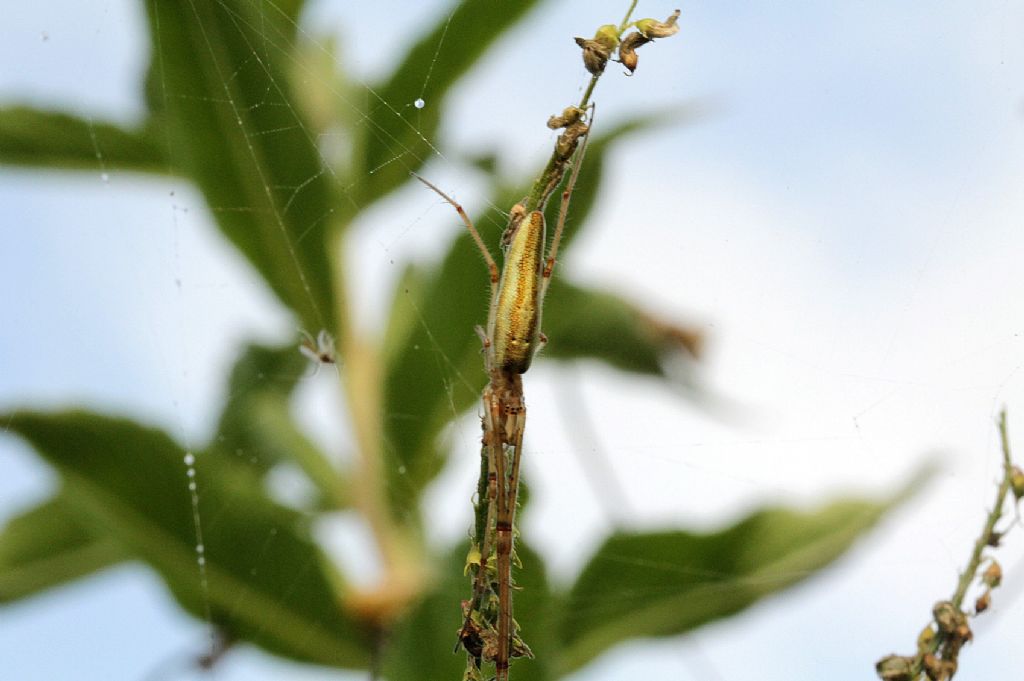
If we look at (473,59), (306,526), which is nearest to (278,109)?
(473,59)

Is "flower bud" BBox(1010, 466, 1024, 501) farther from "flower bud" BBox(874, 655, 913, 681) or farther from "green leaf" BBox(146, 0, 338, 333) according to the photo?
"green leaf" BBox(146, 0, 338, 333)

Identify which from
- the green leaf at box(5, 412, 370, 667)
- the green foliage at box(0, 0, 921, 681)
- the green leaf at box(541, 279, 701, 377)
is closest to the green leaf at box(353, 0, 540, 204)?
the green foliage at box(0, 0, 921, 681)

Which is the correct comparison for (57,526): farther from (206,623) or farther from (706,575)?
(706,575)

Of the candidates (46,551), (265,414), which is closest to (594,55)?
(265,414)

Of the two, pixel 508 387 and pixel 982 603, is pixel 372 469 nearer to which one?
pixel 508 387

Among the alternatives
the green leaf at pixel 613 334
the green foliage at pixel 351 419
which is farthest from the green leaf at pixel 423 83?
the green leaf at pixel 613 334

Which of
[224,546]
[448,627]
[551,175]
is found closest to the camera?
[551,175]

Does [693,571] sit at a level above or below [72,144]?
below
